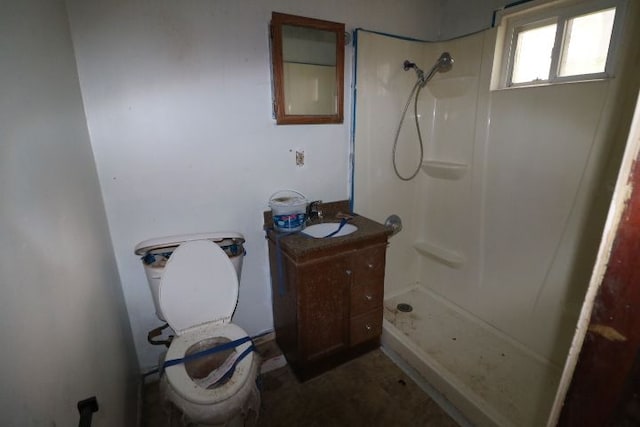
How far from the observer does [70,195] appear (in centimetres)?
97

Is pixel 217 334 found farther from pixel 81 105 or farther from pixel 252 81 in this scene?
pixel 252 81

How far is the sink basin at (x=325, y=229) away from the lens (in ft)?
5.56

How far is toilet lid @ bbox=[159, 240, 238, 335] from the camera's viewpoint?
4.41ft

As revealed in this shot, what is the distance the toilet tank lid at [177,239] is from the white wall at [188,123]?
10 centimetres

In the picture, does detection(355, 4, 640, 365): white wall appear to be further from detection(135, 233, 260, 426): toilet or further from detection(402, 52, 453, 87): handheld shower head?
detection(135, 233, 260, 426): toilet


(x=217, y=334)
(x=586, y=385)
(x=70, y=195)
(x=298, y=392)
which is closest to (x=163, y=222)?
(x=70, y=195)

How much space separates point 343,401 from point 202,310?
0.89 meters

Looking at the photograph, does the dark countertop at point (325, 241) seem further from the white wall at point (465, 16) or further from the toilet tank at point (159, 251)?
the white wall at point (465, 16)

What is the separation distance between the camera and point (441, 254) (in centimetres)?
218

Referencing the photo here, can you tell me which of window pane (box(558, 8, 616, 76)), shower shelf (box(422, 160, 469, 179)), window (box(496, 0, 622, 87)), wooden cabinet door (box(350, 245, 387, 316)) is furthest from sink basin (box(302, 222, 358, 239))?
window pane (box(558, 8, 616, 76))

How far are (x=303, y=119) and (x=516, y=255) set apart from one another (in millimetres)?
1531

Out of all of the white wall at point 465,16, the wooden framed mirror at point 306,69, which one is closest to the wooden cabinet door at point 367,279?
the wooden framed mirror at point 306,69

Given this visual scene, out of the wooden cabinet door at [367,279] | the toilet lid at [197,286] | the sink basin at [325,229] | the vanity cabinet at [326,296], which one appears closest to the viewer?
the toilet lid at [197,286]

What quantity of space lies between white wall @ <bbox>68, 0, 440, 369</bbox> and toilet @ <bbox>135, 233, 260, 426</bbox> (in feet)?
0.55
